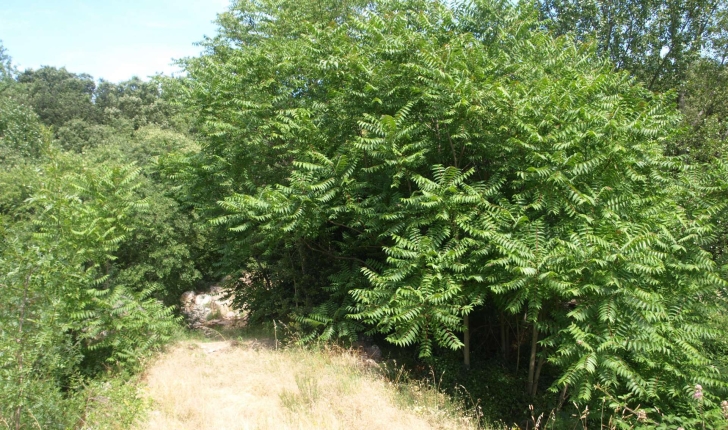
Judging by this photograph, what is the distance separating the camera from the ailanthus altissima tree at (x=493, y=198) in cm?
560

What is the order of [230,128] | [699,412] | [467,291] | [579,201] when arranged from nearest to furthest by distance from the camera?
[699,412]
[579,201]
[467,291]
[230,128]

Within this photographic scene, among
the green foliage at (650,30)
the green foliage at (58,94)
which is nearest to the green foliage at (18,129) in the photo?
the green foliage at (58,94)

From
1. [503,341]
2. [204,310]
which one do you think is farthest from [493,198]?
[204,310]

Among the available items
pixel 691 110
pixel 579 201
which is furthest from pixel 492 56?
pixel 691 110

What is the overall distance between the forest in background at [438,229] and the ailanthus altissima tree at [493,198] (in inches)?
1.6

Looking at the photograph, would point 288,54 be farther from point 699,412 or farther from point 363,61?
point 699,412

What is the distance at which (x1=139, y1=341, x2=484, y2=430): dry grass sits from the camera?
563 centimetres

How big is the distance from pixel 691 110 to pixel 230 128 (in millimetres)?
16277

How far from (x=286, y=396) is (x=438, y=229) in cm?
310

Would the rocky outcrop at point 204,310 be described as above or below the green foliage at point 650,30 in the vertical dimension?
below

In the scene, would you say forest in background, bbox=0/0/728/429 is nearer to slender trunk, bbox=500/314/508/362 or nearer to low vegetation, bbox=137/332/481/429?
slender trunk, bbox=500/314/508/362

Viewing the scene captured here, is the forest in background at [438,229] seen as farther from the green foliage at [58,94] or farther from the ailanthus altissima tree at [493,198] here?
the green foliage at [58,94]

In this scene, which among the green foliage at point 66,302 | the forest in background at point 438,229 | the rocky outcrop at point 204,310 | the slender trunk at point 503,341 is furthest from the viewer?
the rocky outcrop at point 204,310

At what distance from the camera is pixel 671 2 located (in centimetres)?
1697
